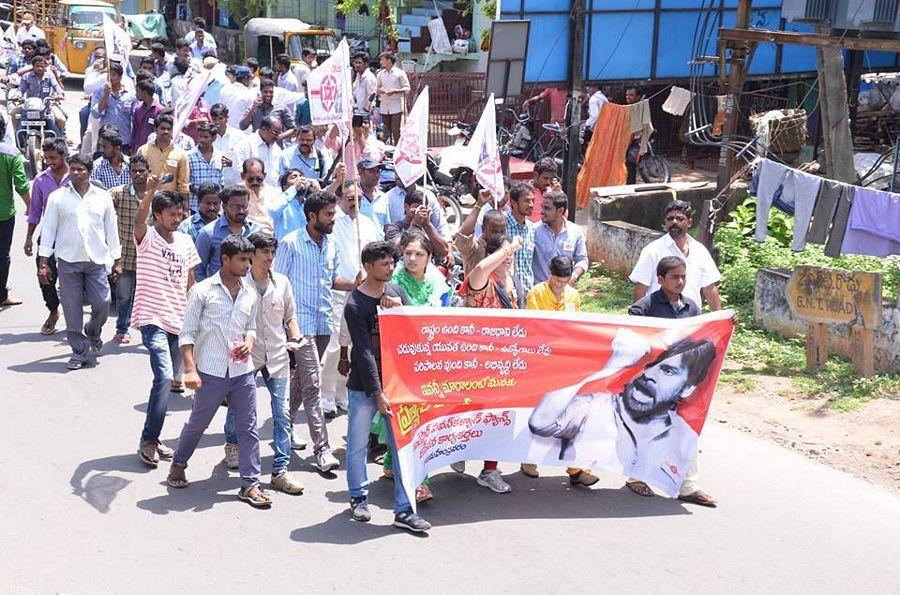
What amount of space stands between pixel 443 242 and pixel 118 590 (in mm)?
4114

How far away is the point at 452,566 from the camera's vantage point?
6.02 metres

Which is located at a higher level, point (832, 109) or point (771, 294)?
point (832, 109)

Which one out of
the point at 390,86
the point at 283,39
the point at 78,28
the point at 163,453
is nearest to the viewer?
the point at 163,453

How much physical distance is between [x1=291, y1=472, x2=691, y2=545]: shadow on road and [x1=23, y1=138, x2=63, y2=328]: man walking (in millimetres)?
4448

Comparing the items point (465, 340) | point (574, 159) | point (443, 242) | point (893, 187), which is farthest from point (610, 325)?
point (893, 187)

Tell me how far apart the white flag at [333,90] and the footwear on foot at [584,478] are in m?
3.79

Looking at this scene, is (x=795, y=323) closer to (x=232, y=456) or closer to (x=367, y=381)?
(x=367, y=381)

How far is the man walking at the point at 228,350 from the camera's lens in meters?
6.66

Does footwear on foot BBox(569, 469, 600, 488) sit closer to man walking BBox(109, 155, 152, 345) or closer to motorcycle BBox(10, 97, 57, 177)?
man walking BBox(109, 155, 152, 345)

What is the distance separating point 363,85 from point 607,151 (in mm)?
4120

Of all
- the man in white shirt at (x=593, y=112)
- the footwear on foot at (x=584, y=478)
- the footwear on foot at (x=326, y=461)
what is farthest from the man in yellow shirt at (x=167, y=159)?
the man in white shirt at (x=593, y=112)

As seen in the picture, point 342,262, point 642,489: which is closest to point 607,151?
point 342,262

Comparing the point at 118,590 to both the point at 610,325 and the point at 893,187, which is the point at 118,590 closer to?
the point at 610,325

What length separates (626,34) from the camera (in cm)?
1878
